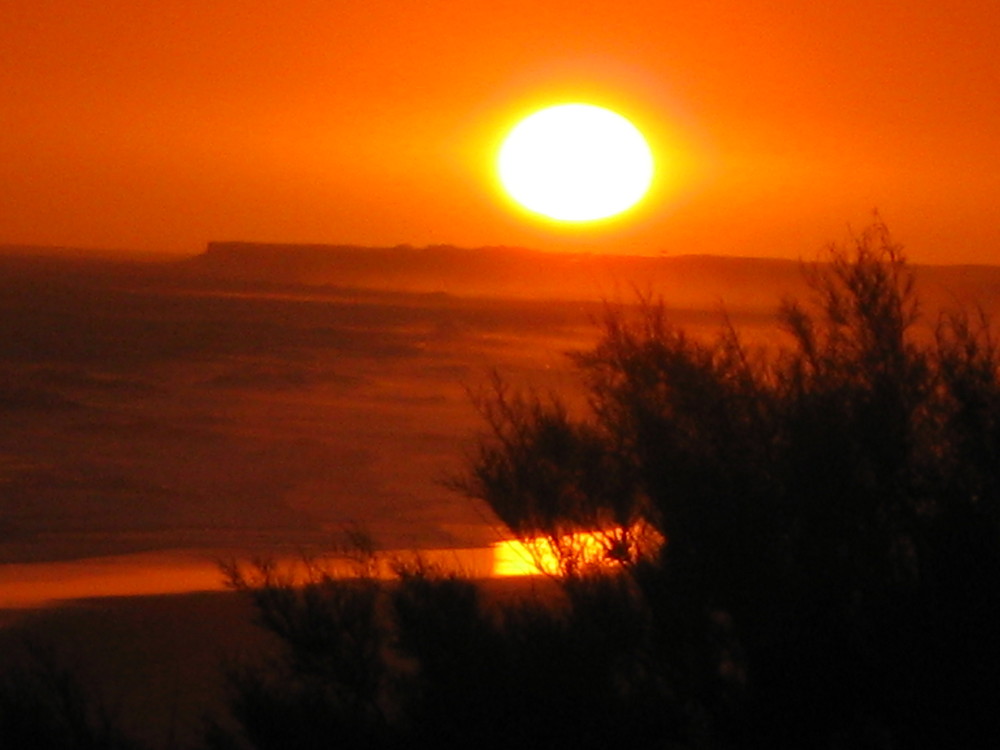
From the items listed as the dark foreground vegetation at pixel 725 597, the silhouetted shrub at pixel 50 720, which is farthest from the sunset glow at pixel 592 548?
the silhouetted shrub at pixel 50 720

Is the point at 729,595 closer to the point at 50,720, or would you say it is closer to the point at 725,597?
the point at 725,597

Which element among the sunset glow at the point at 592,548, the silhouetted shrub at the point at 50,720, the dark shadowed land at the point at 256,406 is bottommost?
the dark shadowed land at the point at 256,406

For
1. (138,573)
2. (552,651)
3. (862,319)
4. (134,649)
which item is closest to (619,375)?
(862,319)

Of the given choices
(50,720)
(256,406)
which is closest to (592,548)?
(50,720)

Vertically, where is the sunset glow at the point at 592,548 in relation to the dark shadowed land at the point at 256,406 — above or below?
above

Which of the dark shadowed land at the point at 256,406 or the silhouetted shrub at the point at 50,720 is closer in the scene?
the silhouetted shrub at the point at 50,720

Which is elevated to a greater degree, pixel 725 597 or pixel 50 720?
pixel 725 597

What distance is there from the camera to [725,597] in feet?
→ 25.4

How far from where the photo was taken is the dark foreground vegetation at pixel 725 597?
745 cm

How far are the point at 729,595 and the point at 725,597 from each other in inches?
0.9

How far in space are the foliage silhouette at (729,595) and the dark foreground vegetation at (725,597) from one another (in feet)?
0.03

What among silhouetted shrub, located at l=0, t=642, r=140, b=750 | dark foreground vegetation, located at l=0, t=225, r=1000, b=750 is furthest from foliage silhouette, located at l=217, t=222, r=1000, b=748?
silhouetted shrub, located at l=0, t=642, r=140, b=750

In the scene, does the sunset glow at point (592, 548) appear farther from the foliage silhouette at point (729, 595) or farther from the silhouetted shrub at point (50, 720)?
the silhouetted shrub at point (50, 720)

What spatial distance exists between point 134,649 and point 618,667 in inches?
303
